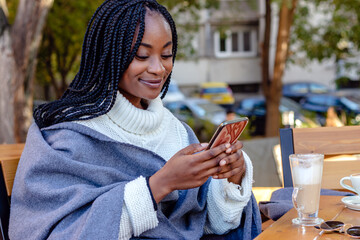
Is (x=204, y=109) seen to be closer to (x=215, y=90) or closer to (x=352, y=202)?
(x=215, y=90)

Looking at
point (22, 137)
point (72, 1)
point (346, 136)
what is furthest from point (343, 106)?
point (346, 136)

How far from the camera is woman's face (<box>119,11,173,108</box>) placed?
1.86m

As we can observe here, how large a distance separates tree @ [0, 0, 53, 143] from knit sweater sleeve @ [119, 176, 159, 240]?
384 cm

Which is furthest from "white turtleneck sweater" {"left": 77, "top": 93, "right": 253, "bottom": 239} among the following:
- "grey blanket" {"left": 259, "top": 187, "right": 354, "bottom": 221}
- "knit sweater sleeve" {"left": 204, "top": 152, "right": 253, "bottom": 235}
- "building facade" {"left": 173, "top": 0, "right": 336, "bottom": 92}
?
"building facade" {"left": 173, "top": 0, "right": 336, "bottom": 92}

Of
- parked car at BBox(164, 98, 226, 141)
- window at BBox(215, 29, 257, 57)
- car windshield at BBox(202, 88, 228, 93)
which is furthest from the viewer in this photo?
window at BBox(215, 29, 257, 57)

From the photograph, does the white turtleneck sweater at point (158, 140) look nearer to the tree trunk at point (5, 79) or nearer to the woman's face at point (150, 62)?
the woman's face at point (150, 62)

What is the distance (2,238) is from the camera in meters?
1.92

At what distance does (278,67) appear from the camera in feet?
30.6

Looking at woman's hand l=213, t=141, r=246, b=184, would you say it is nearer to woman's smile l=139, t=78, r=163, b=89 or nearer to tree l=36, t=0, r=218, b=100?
woman's smile l=139, t=78, r=163, b=89

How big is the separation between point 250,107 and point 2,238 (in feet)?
45.5

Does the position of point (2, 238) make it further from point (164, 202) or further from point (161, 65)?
point (161, 65)

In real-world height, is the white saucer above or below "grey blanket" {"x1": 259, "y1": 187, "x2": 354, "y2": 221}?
above

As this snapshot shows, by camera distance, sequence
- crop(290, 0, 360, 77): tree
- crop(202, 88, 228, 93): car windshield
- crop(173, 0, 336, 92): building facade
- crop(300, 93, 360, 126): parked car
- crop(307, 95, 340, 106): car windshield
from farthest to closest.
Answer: crop(173, 0, 336, 92): building facade < crop(202, 88, 228, 93): car windshield < crop(307, 95, 340, 106): car windshield < crop(300, 93, 360, 126): parked car < crop(290, 0, 360, 77): tree

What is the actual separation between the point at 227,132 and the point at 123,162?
1.58 feet
